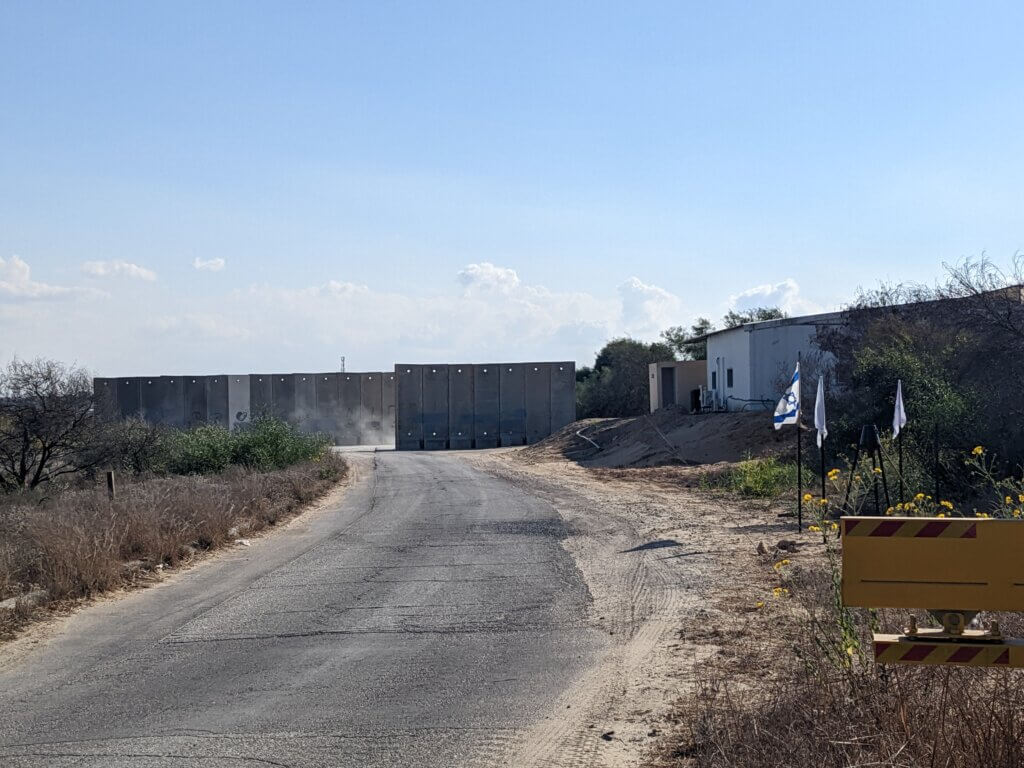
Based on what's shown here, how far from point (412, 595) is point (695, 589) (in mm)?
2967

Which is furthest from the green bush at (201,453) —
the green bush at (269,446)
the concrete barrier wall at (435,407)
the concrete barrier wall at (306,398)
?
the concrete barrier wall at (306,398)

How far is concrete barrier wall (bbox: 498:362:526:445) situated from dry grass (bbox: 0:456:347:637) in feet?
124

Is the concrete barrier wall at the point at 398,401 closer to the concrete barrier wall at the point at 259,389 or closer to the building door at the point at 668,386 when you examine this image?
the concrete barrier wall at the point at 259,389

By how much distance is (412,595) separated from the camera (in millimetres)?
10898

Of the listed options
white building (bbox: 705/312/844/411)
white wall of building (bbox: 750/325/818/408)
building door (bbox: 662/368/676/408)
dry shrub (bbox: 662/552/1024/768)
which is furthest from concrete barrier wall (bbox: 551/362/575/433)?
dry shrub (bbox: 662/552/1024/768)

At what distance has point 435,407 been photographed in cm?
5603

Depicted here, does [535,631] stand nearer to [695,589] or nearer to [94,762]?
[695,589]

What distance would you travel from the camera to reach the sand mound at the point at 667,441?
31.9 meters

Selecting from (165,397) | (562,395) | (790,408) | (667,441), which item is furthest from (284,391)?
(790,408)

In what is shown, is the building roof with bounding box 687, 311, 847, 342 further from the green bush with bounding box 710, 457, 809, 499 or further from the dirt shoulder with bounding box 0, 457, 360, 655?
the dirt shoulder with bounding box 0, 457, 360, 655

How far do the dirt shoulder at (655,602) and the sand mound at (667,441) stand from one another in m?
9.44

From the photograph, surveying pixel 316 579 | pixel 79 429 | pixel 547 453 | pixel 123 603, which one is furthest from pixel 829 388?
pixel 123 603

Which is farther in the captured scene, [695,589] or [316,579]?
[316,579]

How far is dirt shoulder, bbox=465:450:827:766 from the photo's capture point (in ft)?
20.4
